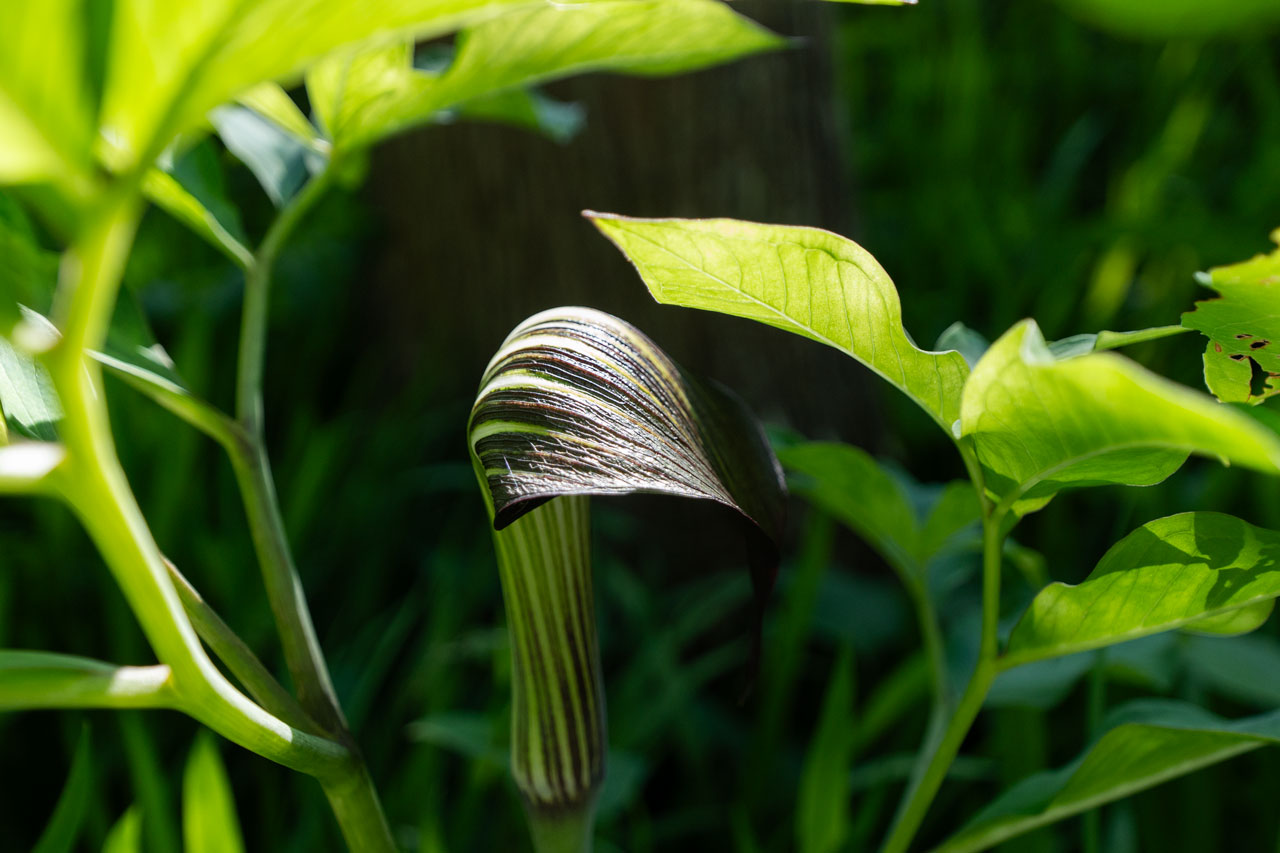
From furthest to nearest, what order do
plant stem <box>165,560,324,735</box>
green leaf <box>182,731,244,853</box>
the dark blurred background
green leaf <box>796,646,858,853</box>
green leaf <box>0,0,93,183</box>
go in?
the dark blurred background
green leaf <box>796,646,858,853</box>
green leaf <box>182,731,244,853</box>
plant stem <box>165,560,324,735</box>
green leaf <box>0,0,93,183</box>

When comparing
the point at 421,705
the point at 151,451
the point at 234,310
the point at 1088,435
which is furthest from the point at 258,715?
the point at 234,310

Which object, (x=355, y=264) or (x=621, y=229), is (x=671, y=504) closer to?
(x=355, y=264)

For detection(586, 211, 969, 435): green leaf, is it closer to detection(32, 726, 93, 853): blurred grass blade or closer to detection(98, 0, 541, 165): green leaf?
detection(98, 0, 541, 165): green leaf

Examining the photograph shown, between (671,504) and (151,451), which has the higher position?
(151,451)

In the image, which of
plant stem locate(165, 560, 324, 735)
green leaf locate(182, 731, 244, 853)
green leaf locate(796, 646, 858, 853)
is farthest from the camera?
green leaf locate(796, 646, 858, 853)

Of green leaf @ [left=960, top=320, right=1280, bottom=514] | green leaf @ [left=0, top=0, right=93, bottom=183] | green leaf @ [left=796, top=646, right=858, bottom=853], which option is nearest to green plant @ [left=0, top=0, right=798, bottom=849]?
green leaf @ [left=0, top=0, right=93, bottom=183]

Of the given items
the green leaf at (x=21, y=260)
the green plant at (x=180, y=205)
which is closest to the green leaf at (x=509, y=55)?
the green plant at (x=180, y=205)

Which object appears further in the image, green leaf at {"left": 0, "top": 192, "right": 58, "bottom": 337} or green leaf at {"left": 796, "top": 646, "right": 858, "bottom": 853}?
green leaf at {"left": 796, "top": 646, "right": 858, "bottom": 853}
